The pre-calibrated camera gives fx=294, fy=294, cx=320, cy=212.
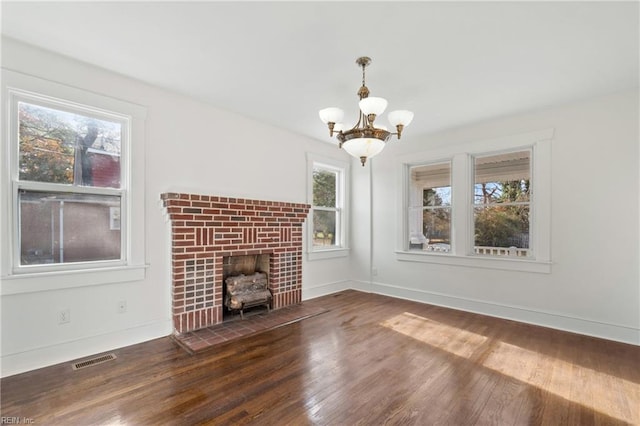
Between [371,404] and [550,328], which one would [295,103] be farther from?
[550,328]

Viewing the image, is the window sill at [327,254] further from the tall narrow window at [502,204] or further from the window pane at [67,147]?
the window pane at [67,147]

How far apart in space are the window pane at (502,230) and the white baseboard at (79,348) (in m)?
4.09

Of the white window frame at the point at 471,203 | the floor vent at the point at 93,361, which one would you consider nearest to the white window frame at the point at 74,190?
the floor vent at the point at 93,361

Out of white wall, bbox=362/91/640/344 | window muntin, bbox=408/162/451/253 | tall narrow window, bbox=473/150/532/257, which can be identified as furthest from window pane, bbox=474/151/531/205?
window muntin, bbox=408/162/451/253

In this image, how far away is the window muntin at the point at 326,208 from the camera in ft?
16.3

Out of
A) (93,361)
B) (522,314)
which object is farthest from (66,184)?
(522,314)

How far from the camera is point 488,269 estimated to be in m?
3.96

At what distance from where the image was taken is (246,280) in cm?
379

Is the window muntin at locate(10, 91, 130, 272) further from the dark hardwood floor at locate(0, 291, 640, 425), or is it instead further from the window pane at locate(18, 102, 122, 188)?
the dark hardwood floor at locate(0, 291, 640, 425)

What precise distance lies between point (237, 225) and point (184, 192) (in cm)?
71

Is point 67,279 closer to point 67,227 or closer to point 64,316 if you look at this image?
point 64,316

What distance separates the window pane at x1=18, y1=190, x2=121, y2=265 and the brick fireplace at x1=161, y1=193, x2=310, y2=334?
1.73 ft

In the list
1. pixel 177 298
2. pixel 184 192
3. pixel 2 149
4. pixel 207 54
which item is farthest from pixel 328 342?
pixel 2 149

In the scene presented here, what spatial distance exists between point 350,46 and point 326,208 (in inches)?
120
